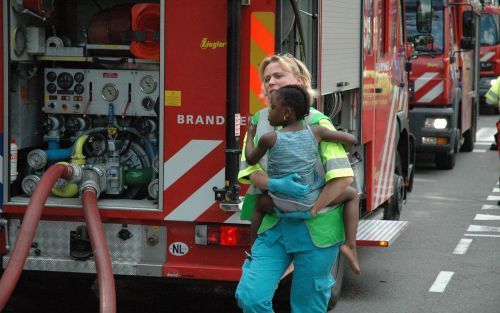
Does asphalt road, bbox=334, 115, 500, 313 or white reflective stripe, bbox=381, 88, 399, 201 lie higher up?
white reflective stripe, bbox=381, 88, 399, 201

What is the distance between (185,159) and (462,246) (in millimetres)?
4594

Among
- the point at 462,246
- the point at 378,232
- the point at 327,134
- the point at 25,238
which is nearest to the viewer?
the point at 327,134

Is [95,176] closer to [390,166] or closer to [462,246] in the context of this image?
[390,166]

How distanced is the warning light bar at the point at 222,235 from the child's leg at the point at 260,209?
125 centimetres

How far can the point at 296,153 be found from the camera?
18.1 feet

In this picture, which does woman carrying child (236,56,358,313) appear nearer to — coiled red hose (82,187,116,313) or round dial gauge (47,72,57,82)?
coiled red hose (82,187,116,313)

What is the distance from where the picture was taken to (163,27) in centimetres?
704

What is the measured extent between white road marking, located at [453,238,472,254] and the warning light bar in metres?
4.11

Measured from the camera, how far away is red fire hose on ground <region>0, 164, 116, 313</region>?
6551 millimetres

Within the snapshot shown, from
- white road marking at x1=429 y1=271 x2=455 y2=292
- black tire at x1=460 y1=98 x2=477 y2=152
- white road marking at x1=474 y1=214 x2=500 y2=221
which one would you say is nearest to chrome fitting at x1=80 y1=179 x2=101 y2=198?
white road marking at x1=429 y1=271 x2=455 y2=292

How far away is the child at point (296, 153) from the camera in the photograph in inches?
216

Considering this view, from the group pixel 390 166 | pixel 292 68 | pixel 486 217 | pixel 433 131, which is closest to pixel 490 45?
pixel 433 131

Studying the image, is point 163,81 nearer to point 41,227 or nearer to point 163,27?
point 163,27

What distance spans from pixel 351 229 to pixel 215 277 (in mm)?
1632
